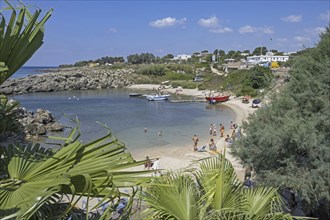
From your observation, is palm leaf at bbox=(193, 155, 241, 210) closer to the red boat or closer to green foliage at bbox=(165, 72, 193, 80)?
the red boat

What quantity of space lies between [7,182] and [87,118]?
41.7 m

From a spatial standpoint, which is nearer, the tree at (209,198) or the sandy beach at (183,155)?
the tree at (209,198)

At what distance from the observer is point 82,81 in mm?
90188

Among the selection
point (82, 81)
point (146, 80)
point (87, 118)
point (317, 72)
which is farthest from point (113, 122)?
point (146, 80)

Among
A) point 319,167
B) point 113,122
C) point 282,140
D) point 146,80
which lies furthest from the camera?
point 146,80

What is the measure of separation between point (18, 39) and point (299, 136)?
8.36 metres

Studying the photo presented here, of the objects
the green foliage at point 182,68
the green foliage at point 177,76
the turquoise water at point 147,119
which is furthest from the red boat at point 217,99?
the green foliage at point 182,68

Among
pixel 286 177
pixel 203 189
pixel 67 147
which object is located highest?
pixel 67 147

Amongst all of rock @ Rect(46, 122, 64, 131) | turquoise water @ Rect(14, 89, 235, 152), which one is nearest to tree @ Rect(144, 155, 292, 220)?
turquoise water @ Rect(14, 89, 235, 152)

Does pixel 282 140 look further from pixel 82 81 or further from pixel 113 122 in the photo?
pixel 82 81

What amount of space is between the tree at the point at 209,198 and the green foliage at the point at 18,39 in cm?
147

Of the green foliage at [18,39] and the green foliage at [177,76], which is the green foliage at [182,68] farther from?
the green foliage at [18,39]

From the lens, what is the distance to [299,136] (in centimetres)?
920

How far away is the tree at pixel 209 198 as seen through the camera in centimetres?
327
